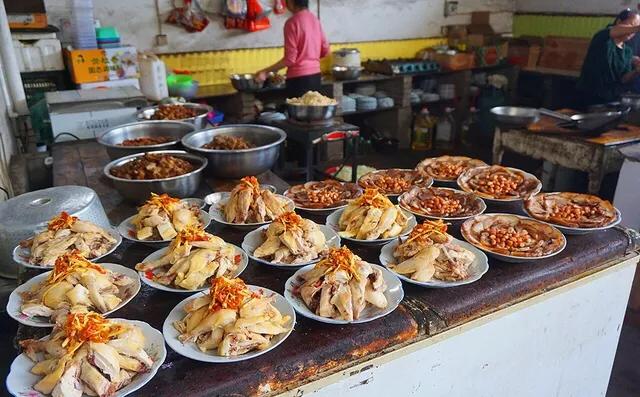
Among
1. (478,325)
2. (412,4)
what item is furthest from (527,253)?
(412,4)

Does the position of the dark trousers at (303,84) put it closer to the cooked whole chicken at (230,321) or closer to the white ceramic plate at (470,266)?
the white ceramic plate at (470,266)

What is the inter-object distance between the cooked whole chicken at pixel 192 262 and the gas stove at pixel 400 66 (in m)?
5.85

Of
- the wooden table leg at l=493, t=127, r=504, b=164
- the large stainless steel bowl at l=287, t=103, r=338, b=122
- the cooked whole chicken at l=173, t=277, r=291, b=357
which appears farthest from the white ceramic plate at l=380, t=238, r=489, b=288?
the wooden table leg at l=493, t=127, r=504, b=164

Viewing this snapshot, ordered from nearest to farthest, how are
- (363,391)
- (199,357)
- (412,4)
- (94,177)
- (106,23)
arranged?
(199,357)
(363,391)
(94,177)
(106,23)
(412,4)

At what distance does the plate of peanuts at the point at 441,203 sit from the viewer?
2.22 metres

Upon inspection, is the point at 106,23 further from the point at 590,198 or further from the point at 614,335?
the point at 614,335

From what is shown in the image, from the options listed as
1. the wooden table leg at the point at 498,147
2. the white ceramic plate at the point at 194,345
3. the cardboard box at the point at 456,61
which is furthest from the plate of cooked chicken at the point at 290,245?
the cardboard box at the point at 456,61

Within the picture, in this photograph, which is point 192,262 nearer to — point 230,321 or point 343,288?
point 230,321

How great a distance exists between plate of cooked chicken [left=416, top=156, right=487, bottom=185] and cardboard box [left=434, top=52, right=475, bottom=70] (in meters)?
5.08

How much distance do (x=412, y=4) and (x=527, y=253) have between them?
680 cm

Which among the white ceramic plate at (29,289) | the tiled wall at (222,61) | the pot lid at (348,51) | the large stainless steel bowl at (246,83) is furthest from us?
the pot lid at (348,51)

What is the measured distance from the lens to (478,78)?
26.7 ft

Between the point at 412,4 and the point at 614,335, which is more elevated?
the point at 412,4

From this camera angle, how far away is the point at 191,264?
5.44ft
